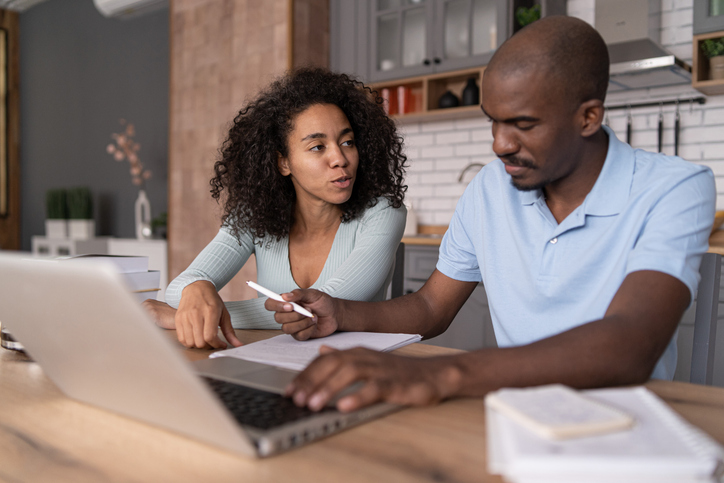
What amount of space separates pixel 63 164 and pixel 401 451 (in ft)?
19.8

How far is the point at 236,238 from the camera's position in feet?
5.11

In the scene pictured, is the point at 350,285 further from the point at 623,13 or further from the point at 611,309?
the point at 623,13

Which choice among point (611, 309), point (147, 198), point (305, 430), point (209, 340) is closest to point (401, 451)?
point (305, 430)

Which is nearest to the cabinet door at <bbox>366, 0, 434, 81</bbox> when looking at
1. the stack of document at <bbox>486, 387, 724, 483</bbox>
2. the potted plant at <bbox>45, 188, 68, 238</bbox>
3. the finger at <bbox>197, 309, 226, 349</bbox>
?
the finger at <bbox>197, 309, 226, 349</bbox>

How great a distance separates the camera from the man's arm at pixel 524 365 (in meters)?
0.61

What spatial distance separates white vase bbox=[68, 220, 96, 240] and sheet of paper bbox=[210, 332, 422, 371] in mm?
4472

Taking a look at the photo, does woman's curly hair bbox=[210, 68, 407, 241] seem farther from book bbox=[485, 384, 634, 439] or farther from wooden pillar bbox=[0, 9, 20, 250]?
wooden pillar bbox=[0, 9, 20, 250]

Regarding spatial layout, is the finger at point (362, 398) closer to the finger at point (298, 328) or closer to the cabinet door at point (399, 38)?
the finger at point (298, 328)

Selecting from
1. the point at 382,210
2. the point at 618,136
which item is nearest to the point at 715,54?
the point at 618,136

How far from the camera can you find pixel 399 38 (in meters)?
3.42

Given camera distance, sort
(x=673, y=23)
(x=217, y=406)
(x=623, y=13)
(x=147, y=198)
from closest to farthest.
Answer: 1. (x=217, y=406)
2. (x=623, y=13)
3. (x=673, y=23)
4. (x=147, y=198)

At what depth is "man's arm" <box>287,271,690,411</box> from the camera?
0.61 metres

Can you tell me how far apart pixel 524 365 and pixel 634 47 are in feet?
7.65

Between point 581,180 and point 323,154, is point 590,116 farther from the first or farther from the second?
point 323,154
